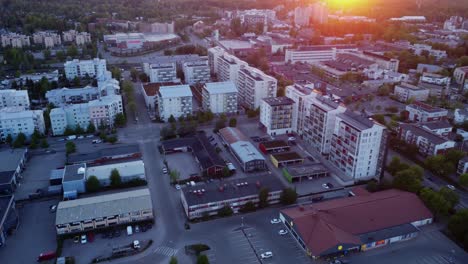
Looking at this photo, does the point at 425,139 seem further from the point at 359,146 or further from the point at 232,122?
the point at 232,122

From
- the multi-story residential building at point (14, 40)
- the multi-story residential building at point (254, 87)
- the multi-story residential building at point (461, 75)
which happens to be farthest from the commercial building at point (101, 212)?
the multi-story residential building at point (14, 40)

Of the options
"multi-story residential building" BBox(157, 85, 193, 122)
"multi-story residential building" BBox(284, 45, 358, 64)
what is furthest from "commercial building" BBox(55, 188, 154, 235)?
"multi-story residential building" BBox(284, 45, 358, 64)

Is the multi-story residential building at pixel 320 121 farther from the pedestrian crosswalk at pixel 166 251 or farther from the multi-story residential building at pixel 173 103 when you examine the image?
the pedestrian crosswalk at pixel 166 251

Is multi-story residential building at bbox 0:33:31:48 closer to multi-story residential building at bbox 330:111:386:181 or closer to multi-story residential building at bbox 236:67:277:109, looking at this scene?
multi-story residential building at bbox 236:67:277:109

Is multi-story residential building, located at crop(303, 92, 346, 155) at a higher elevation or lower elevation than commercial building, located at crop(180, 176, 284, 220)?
higher

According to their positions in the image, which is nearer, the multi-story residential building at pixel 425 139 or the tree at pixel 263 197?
the tree at pixel 263 197

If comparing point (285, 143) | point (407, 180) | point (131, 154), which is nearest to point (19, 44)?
point (131, 154)
